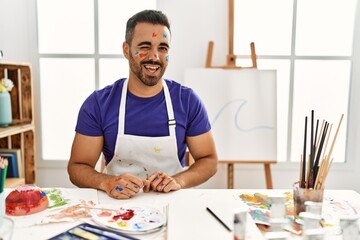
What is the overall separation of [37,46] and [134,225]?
186cm

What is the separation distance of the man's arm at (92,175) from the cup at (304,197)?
454 millimetres

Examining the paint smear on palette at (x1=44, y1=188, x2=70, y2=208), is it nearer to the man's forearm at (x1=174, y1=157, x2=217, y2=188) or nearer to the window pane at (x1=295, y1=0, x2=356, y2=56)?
the man's forearm at (x1=174, y1=157, x2=217, y2=188)

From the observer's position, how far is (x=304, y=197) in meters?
0.88

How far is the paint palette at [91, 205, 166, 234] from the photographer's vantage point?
0.79 m

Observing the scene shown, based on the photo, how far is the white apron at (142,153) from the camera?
1.38 m

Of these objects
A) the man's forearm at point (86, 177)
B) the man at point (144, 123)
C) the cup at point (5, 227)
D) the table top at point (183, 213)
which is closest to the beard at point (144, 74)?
the man at point (144, 123)

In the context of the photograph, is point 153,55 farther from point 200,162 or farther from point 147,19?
point 200,162

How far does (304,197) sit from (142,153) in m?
0.70

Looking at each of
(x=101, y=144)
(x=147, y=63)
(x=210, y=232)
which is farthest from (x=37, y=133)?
(x=210, y=232)

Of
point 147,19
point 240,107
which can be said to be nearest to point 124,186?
point 147,19

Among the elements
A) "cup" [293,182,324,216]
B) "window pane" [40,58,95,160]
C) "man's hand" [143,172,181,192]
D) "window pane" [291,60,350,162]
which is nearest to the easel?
"window pane" [291,60,350,162]

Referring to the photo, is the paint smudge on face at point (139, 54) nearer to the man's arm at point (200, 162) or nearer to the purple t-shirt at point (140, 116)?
the purple t-shirt at point (140, 116)

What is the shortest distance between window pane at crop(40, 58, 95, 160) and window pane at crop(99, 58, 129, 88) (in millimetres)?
69

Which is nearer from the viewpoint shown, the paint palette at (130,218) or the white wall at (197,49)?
the paint palette at (130,218)
